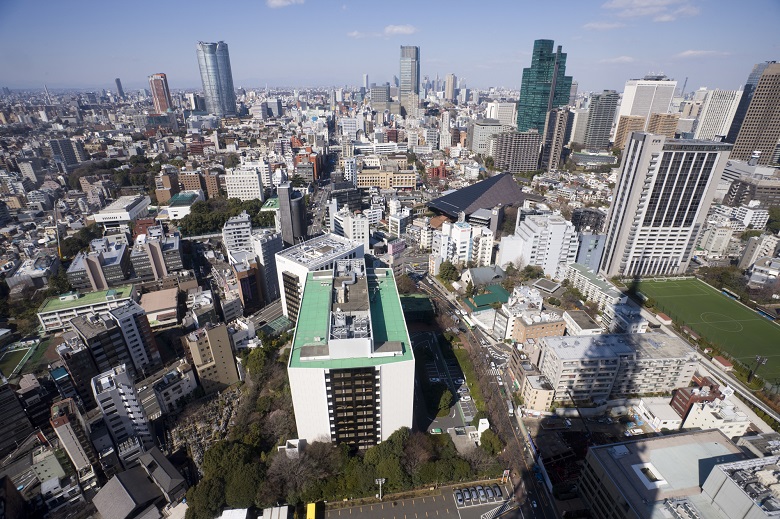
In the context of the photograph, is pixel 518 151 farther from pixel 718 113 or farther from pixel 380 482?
pixel 380 482

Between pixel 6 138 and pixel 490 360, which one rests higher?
pixel 6 138

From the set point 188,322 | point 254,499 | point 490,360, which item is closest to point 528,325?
point 490,360

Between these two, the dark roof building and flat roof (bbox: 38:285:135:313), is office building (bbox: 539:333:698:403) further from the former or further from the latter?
flat roof (bbox: 38:285:135:313)

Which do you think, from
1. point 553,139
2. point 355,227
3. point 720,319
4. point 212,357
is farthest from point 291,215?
point 553,139

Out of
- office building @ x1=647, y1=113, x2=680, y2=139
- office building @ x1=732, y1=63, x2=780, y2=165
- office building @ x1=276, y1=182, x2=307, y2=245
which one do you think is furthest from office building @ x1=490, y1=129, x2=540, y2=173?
office building @ x1=276, y1=182, x2=307, y2=245

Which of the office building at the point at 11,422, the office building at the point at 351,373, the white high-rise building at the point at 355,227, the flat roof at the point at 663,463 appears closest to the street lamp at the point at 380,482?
the office building at the point at 351,373

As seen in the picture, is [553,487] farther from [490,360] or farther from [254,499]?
[254,499]
